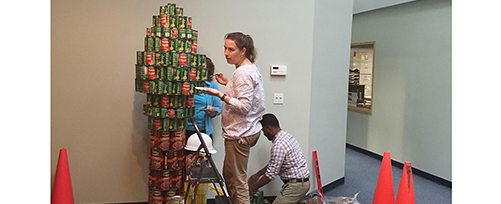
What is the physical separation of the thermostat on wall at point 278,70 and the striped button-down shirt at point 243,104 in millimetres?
1079

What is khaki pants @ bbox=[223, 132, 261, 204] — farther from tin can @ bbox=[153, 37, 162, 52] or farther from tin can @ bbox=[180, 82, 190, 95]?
tin can @ bbox=[153, 37, 162, 52]

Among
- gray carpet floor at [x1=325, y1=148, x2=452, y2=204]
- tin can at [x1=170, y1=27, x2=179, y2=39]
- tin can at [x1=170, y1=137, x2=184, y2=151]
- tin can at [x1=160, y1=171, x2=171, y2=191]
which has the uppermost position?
tin can at [x1=170, y1=27, x2=179, y2=39]

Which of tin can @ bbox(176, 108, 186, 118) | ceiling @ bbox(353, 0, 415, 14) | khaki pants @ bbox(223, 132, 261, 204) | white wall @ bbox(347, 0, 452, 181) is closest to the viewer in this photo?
khaki pants @ bbox(223, 132, 261, 204)

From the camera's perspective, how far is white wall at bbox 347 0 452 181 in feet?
17.1

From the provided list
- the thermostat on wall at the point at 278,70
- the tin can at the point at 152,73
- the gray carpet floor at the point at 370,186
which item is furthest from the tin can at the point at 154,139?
the gray carpet floor at the point at 370,186

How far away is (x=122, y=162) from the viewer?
3936 mm

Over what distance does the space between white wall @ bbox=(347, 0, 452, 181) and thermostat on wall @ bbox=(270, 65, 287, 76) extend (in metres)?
2.17

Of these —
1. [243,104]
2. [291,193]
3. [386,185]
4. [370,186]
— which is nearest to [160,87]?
[243,104]

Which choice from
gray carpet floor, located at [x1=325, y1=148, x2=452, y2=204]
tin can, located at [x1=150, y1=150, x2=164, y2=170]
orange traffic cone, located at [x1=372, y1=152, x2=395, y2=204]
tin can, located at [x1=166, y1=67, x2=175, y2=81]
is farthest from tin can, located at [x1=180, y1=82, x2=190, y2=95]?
gray carpet floor, located at [x1=325, y1=148, x2=452, y2=204]

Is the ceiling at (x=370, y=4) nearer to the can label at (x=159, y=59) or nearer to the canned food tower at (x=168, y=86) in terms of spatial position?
the canned food tower at (x=168, y=86)

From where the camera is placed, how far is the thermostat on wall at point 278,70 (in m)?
4.13

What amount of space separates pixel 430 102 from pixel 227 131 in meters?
3.35
